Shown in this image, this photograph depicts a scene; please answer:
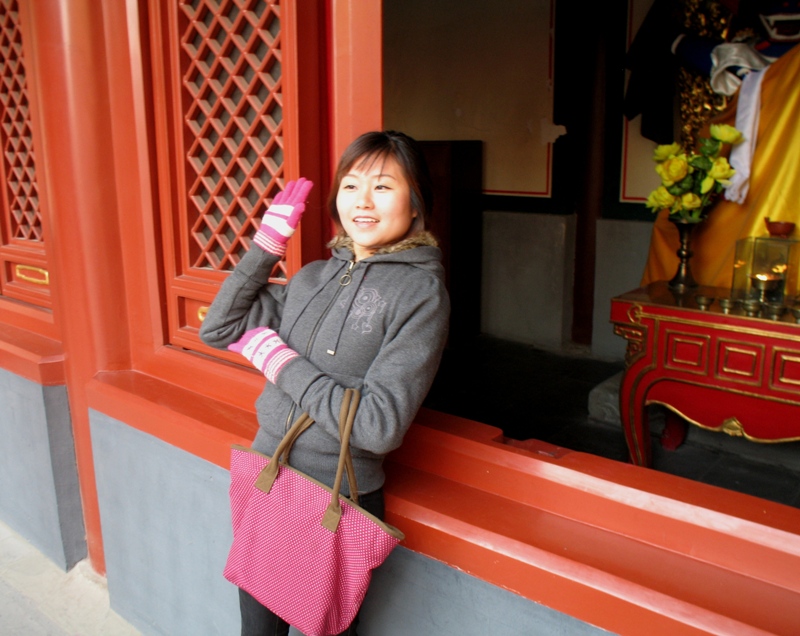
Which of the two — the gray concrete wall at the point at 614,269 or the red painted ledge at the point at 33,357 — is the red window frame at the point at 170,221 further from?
the gray concrete wall at the point at 614,269

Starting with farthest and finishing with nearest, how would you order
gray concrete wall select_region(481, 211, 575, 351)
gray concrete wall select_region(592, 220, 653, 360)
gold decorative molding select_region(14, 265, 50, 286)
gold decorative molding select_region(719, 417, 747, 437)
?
gray concrete wall select_region(481, 211, 575, 351) → gray concrete wall select_region(592, 220, 653, 360) → gold decorative molding select_region(14, 265, 50, 286) → gold decorative molding select_region(719, 417, 747, 437)

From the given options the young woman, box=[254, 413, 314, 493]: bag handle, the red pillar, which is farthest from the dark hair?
the red pillar

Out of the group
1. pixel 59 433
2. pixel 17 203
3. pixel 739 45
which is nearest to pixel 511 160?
pixel 739 45

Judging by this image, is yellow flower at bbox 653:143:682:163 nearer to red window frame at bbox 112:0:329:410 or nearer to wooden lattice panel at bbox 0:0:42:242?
red window frame at bbox 112:0:329:410

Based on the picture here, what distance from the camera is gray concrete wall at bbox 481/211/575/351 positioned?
5.54 metres

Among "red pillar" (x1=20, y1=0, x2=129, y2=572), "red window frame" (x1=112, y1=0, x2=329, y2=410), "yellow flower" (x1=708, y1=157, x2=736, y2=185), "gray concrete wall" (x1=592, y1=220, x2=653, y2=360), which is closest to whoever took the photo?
"red window frame" (x1=112, y1=0, x2=329, y2=410)

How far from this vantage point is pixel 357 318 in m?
1.60

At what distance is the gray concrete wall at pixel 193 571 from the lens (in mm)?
1667

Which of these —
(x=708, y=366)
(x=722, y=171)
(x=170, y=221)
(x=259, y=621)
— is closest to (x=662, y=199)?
(x=722, y=171)

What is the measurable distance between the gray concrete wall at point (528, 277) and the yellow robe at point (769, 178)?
1830 mm

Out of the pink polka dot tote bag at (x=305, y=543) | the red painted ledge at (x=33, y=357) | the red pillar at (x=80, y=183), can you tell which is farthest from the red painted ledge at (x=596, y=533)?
the red painted ledge at (x=33, y=357)

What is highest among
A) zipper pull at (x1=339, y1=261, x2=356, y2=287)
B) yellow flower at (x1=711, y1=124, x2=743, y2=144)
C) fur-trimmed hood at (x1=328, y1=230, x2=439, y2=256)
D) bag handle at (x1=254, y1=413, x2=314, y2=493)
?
yellow flower at (x1=711, y1=124, x2=743, y2=144)

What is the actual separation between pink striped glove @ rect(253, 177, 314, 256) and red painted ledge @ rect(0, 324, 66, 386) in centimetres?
159

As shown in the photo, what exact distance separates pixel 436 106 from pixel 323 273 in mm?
4701
